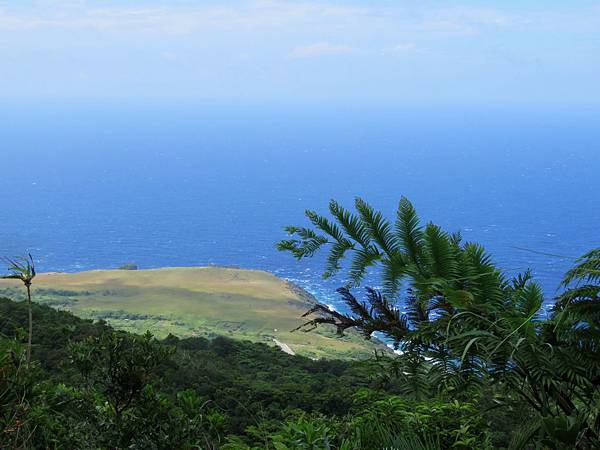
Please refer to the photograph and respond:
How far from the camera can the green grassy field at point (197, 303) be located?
4344 centimetres

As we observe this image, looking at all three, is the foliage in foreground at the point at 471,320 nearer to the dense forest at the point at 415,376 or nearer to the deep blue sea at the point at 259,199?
the dense forest at the point at 415,376

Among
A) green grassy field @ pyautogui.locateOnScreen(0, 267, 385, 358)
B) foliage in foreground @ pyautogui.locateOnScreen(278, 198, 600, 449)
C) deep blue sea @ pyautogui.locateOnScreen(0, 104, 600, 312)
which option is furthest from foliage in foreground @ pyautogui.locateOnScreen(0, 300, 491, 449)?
green grassy field @ pyautogui.locateOnScreen(0, 267, 385, 358)

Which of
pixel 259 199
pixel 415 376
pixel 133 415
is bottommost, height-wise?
pixel 133 415

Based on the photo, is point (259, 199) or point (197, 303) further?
point (259, 199)

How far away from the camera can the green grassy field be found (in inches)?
1710

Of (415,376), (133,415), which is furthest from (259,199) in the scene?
(133,415)

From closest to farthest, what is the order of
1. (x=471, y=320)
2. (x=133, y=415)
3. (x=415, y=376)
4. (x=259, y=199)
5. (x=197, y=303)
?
(x=133, y=415)
(x=471, y=320)
(x=415, y=376)
(x=197, y=303)
(x=259, y=199)

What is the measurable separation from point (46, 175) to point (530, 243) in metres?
114

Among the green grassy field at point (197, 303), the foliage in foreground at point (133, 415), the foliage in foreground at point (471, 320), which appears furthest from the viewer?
the green grassy field at point (197, 303)

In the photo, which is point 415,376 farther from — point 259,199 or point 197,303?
point 259,199

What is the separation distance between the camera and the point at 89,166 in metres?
176

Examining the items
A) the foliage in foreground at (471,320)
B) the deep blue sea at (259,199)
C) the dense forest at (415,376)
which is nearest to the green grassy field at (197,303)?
the deep blue sea at (259,199)

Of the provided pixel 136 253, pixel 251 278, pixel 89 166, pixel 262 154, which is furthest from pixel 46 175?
pixel 251 278

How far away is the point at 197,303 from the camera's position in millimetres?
55000
